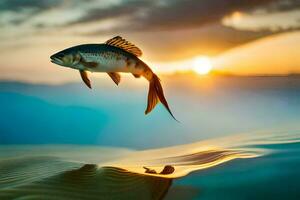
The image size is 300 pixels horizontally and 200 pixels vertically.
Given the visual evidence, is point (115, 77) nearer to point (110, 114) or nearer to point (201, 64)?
point (110, 114)

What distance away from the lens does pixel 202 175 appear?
1.24m

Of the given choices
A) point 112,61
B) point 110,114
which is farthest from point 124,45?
point 110,114

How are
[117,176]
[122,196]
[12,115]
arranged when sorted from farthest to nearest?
[12,115], [117,176], [122,196]

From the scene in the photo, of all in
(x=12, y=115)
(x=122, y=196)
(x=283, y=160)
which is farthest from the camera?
(x=12, y=115)

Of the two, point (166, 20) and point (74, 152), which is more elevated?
point (166, 20)

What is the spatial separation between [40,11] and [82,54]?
0.82 feet

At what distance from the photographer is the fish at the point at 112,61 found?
124 centimetres

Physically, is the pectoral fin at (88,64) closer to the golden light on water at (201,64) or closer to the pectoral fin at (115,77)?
the pectoral fin at (115,77)

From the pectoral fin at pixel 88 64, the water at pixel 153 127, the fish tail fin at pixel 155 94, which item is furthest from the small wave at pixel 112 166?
the pectoral fin at pixel 88 64

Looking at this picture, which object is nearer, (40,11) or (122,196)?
(122,196)

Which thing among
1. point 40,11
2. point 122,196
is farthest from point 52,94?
point 122,196

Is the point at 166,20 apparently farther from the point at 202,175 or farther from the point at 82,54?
the point at 202,175

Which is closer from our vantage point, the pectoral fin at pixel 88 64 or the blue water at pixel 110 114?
the pectoral fin at pixel 88 64

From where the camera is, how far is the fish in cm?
124
